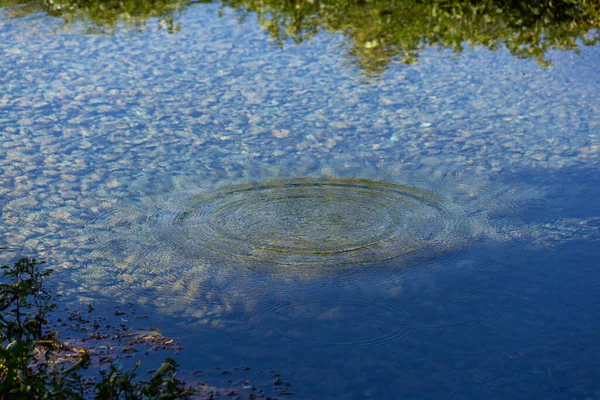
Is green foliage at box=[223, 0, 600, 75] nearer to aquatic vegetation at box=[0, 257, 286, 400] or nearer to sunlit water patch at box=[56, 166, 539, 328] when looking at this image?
sunlit water patch at box=[56, 166, 539, 328]

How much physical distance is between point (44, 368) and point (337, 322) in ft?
5.46

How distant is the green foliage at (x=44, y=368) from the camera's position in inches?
135

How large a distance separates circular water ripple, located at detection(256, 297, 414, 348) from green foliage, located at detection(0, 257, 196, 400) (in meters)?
0.82

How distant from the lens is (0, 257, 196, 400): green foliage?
344 centimetres

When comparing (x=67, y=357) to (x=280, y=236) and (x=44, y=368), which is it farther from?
(x=280, y=236)

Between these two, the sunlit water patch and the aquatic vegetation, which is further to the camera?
the sunlit water patch

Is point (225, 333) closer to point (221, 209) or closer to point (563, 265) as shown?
point (221, 209)

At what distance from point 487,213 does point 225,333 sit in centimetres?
245

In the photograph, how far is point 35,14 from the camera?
41.8ft

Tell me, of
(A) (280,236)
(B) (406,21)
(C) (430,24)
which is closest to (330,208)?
(A) (280,236)

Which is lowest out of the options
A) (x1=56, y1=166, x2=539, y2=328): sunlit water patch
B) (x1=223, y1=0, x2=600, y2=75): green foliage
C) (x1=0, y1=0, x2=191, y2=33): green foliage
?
(x1=56, y1=166, x2=539, y2=328): sunlit water patch

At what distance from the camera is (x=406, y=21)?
11375 millimetres

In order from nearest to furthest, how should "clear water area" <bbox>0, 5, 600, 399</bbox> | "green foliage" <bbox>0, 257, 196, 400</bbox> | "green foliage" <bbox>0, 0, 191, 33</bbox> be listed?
"green foliage" <bbox>0, 257, 196, 400</bbox> → "clear water area" <bbox>0, 5, 600, 399</bbox> → "green foliage" <bbox>0, 0, 191, 33</bbox>

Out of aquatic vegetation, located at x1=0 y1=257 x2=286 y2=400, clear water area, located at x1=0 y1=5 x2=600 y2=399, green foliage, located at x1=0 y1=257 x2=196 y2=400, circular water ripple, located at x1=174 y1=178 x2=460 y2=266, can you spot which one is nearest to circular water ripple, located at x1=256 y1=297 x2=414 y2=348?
clear water area, located at x1=0 y1=5 x2=600 y2=399
